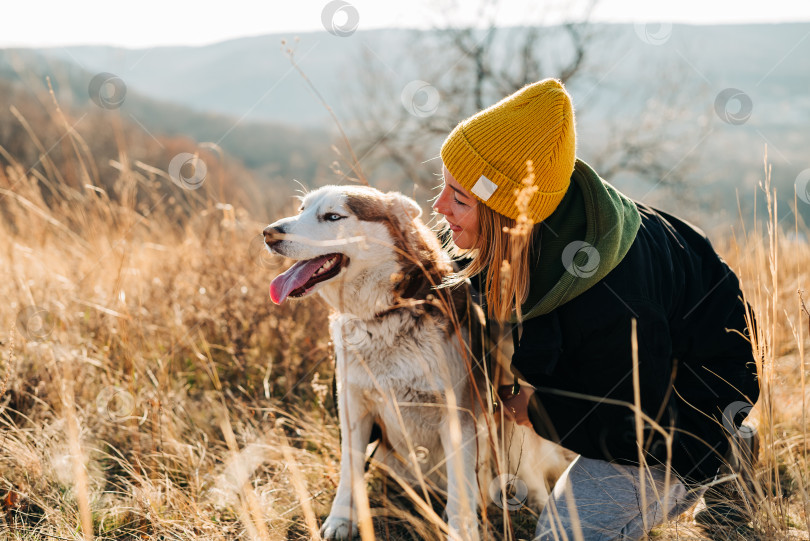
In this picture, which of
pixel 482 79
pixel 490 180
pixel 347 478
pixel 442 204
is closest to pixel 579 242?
pixel 490 180

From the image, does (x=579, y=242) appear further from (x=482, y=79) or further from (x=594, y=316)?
(x=482, y=79)

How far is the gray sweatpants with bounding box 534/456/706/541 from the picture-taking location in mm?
2229

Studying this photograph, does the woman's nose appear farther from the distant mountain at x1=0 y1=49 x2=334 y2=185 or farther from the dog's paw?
the distant mountain at x1=0 y1=49 x2=334 y2=185

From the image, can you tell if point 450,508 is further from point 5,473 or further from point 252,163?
point 252,163

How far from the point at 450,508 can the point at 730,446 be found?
1.20 metres

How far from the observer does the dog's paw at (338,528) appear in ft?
8.07

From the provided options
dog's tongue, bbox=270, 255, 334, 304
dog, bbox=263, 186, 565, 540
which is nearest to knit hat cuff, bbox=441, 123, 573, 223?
dog, bbox=263, 186, 565, 540

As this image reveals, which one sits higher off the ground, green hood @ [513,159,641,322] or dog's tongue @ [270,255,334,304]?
green hood @ [513,159,641,322]

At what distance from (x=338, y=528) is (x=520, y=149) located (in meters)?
1.83

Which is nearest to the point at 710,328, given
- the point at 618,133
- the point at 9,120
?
the point at 618,133

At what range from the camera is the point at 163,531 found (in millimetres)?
→ 2227

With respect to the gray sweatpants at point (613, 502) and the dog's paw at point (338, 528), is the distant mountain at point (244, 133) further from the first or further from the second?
the gray sweatpants at point (613, 502)

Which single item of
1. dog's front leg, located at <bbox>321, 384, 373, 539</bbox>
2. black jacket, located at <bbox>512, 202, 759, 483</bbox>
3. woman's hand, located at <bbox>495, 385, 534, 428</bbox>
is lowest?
dog's front leg, located at <bbox>321, 384, 373, 539</bbox>

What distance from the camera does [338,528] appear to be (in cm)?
247
